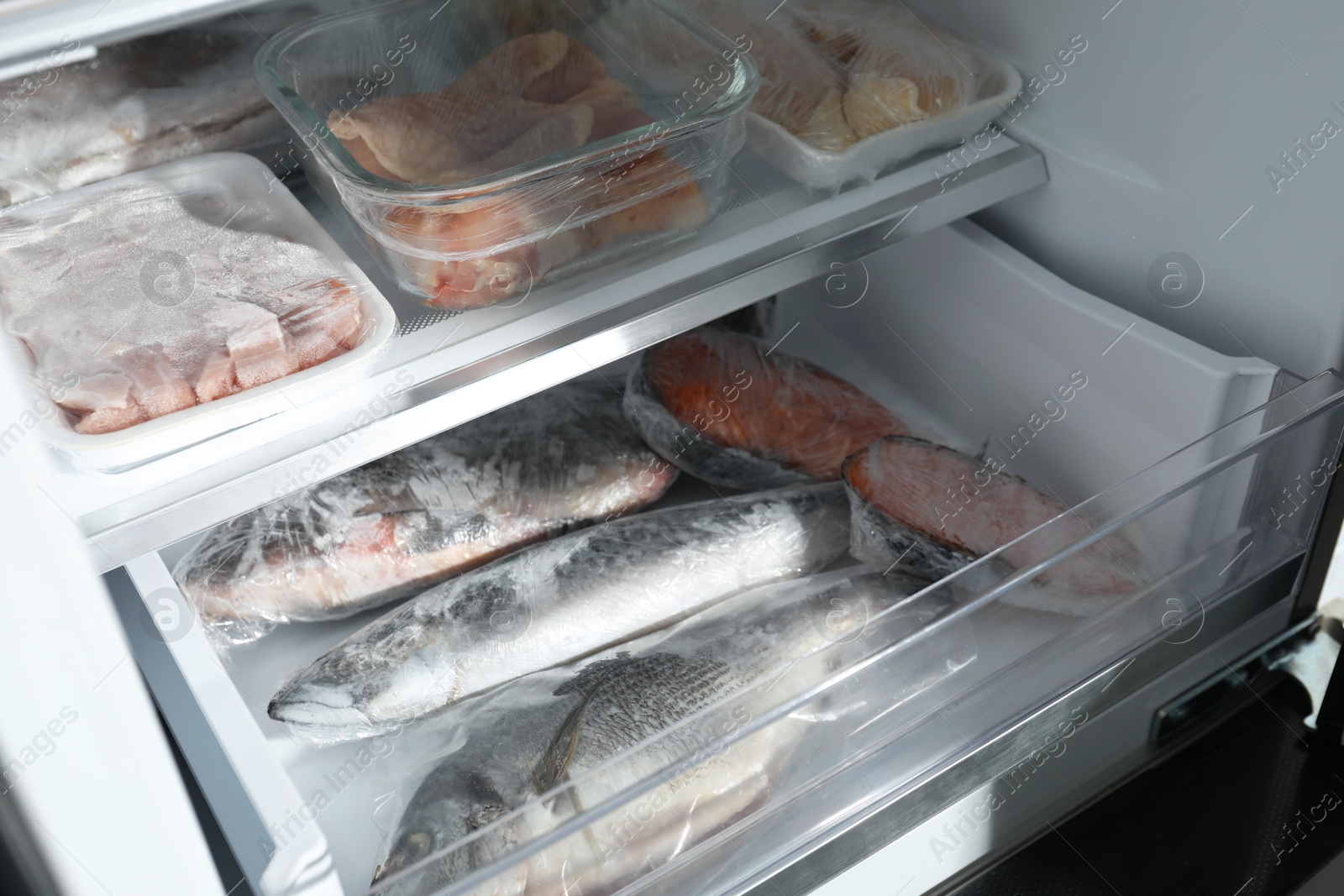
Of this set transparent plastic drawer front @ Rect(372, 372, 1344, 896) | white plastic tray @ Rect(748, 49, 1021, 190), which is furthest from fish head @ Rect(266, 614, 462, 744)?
white plastic tray @ Rect(748, 49, 1021, 190)

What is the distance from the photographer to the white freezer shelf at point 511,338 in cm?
59

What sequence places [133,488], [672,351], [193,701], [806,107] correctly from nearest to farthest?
[133,488]
[193,701]
[806,107]
[672,351]

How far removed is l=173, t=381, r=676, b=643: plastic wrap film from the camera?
0.83m

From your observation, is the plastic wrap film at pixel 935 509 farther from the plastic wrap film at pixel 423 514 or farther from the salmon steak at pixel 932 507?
the plastic wrap film at pixel 423 514

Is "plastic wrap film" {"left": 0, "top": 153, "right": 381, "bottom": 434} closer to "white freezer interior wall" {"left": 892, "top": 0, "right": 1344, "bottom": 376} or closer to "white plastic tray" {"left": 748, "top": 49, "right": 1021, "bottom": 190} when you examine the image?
"white plastic tray" {"left": 748, "top": 49, "right": 1021, "bottom": 190}

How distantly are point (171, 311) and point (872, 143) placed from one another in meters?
0.53

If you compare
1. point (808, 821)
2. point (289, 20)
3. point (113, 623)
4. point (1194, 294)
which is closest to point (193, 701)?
point (113, 623)

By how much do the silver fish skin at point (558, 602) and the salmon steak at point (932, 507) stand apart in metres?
0.06

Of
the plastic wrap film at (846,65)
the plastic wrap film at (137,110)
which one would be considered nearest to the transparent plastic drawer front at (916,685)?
the plastic wrap film at (846,65)

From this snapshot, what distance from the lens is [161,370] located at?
596 mm

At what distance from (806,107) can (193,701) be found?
25.9 inches

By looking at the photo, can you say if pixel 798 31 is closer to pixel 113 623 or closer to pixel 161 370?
pixel 161 370

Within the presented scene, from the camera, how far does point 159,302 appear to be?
2.09ft

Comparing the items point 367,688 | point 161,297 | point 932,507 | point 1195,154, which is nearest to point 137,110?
point 161,297
